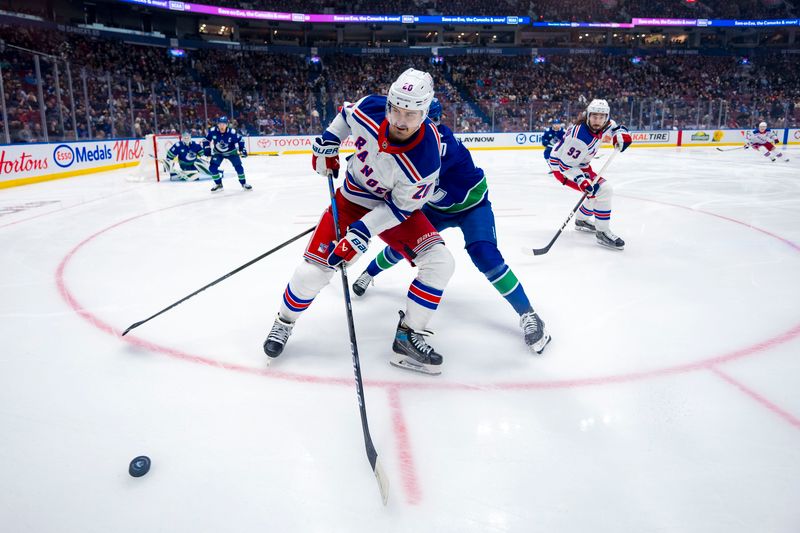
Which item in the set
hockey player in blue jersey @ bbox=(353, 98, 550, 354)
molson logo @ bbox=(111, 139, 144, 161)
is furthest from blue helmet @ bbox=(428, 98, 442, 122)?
molson logo @ bbox=(111, 139, 144, 161)

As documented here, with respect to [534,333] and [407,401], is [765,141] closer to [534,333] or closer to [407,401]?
[534,333]

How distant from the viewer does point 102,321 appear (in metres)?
3.06

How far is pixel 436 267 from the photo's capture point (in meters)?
2.49

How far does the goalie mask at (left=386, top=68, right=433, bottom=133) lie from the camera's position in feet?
6.95

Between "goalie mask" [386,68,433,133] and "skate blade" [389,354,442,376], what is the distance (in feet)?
3.43

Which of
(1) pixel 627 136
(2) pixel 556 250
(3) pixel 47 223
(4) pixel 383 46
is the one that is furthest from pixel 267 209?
(4) pixel 383 46

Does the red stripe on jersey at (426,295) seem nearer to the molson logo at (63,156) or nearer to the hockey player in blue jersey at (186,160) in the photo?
Answer: the hockey player in blue jersey at (186,160)

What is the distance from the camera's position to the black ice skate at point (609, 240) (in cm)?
472

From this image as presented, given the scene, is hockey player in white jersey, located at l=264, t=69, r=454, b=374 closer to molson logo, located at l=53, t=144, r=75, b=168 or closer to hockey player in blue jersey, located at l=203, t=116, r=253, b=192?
hockey player in blue jersey, located at l=203, t=116, r=253, b=192

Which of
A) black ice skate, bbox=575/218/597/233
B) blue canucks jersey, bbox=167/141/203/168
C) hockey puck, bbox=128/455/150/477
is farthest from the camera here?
blue canucks jersey, bbox=167/141/203/168

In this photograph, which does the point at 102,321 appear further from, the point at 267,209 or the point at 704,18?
the point at 704,18

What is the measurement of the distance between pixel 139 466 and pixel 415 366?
119 cm

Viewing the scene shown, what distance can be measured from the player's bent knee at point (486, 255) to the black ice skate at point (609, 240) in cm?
242

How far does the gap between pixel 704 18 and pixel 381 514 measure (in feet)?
119
